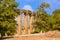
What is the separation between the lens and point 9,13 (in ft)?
88.1

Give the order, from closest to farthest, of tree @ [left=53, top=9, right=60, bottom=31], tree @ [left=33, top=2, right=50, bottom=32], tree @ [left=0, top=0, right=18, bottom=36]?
tree @ [left=0, top=0, right=18, bottom=36] → tree @ [left=33, top=2, right=50, bottom=32] → tree @ [left=53, top=9, right=60, bottom=31]

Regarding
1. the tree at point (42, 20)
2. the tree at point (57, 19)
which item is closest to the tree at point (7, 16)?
the tree at point (42, 20)

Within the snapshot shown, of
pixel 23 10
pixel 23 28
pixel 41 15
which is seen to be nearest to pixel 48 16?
pixel 41 15

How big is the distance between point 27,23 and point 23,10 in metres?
4.40

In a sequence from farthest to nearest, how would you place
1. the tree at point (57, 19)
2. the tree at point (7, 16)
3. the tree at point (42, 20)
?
the tree at point (57, 19)
the tree at point (42, 20)
the tree at point (7, 16)

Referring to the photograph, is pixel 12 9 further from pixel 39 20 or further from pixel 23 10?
pixel 23 10

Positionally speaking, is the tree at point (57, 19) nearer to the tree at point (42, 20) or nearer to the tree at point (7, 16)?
the tree at point (42, 20)

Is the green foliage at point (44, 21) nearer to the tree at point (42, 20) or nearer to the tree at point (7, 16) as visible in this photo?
the tree at point (42, 20)

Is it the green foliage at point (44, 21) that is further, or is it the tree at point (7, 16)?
the green foliage at point (44, 21)

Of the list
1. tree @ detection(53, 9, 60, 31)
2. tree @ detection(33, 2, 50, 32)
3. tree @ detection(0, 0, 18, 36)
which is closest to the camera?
tree @ detection(0, 0, 18, 36)

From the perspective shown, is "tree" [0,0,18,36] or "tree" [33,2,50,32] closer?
"tree" [0,0,18,36]

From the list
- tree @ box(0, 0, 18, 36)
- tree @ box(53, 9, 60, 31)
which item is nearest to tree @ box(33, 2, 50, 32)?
tree @ box(53, 9, 60, 31)

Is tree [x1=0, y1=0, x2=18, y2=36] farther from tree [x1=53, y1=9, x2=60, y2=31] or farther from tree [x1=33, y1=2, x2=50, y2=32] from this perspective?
tree [x1=53, y1=9, x2=60, y2=31]

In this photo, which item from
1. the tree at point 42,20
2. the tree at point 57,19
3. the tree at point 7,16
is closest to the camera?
the tree at point 7,16
